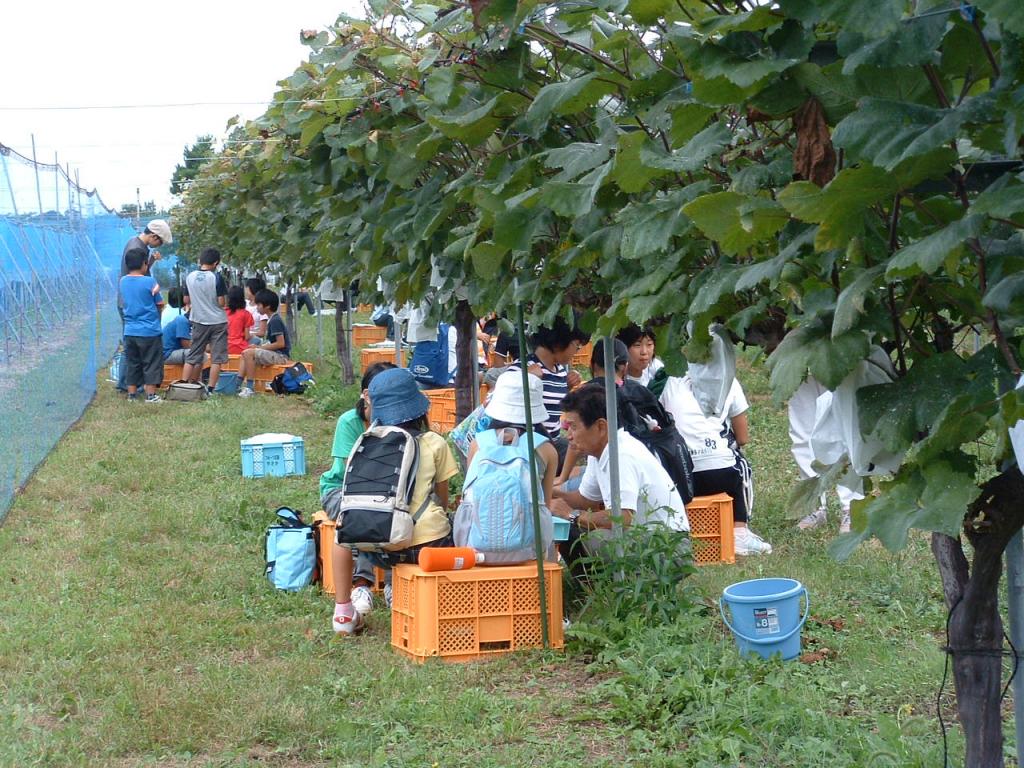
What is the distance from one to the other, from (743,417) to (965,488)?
17.5 feet

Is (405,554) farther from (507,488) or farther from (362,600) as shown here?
(507,488)

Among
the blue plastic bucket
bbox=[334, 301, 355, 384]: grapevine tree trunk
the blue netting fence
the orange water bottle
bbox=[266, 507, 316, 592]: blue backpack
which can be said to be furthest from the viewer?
bbox=[334, 301, 355, 384]: grapevine tree trunk

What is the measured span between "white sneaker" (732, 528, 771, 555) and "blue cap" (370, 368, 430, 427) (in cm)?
226

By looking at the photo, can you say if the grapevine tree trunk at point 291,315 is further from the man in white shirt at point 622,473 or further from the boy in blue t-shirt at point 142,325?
the man in white shirt at point 622,473

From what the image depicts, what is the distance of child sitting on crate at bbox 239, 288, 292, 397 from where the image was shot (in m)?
15.7

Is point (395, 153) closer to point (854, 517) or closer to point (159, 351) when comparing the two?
point (854, 517)

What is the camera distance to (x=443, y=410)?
36.4 feet

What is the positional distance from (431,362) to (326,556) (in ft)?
22.1

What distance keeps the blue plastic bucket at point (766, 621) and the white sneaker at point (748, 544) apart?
1.96 m

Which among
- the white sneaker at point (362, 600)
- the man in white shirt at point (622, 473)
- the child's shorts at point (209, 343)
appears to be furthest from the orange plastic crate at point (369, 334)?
the white sneaker at point (362, 600)

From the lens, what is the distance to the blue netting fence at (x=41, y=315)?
30.2 ft

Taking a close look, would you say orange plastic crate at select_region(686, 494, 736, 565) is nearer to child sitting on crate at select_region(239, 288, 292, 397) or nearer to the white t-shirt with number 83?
the white t-shirt with number 83

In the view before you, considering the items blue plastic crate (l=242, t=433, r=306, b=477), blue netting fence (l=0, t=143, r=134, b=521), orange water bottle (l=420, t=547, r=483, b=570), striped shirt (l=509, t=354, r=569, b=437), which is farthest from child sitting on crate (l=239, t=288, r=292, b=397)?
orange water bottle (l=420, t=547, r=483, b=570)

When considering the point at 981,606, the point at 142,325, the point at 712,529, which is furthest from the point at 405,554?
the point at 142,325
